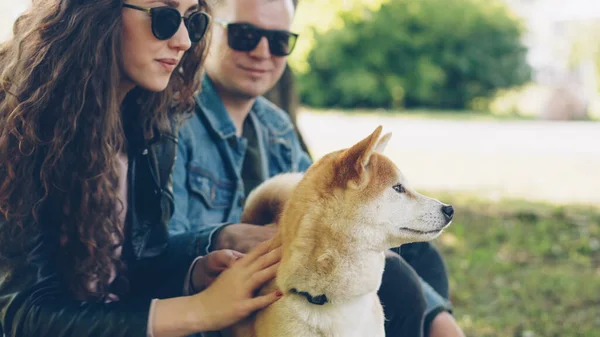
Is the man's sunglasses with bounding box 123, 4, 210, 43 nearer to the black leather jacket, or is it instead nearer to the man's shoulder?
the black leather jacket

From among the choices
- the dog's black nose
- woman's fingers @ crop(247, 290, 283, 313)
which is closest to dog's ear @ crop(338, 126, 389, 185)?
the dog's black nose

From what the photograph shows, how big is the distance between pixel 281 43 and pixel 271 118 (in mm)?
408

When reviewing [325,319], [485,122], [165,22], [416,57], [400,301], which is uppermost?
[165,22]

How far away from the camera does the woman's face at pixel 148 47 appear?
2125 millimetres

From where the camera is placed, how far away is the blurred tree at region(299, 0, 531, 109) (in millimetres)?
21141

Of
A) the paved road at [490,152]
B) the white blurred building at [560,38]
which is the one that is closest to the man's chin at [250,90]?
the paved road at [490,152]

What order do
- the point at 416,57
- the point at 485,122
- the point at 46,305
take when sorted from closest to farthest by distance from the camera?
the point at 46,305 < the point at 485,122 < the point at 416,57

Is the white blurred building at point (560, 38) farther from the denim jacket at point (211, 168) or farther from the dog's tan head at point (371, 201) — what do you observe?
the dog's tan head at point (371, 201)

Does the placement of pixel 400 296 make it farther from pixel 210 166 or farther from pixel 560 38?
pixel 560 38

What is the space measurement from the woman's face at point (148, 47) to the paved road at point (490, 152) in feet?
20.6

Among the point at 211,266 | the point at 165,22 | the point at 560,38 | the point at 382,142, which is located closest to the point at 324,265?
the point at 211,266

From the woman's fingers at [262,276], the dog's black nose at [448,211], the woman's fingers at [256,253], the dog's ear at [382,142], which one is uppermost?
the dog's ear at [382,142]

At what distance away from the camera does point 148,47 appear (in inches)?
Result: 85.4

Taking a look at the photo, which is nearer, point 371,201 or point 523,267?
point 371,201
